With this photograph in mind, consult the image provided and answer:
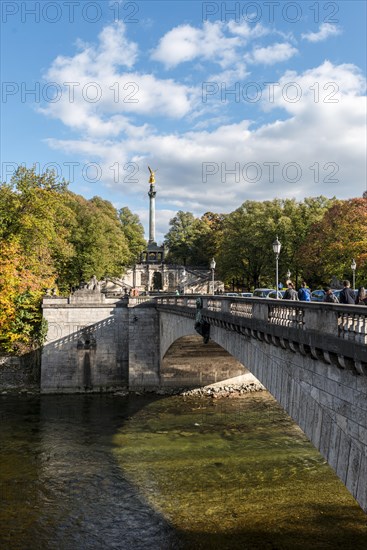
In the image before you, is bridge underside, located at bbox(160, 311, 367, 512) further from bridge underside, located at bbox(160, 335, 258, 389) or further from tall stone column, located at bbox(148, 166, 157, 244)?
tall stone column, located at bbox(148, 166, 157, 244)

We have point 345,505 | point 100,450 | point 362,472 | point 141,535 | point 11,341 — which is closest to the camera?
point 362,472

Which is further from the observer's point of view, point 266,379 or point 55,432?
point 55,432

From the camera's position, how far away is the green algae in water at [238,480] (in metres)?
13.8

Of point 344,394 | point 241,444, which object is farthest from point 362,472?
point 241,444

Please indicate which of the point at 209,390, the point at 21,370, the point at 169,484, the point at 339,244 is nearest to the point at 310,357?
the point at 169,484

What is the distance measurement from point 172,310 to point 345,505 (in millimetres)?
15304

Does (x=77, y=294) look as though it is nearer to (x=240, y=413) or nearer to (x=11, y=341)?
(x=11, y=341)

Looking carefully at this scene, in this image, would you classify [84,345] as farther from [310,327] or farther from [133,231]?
[133,231]

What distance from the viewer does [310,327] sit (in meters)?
9.80

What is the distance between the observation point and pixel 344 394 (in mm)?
8609

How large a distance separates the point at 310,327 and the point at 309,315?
0.24m

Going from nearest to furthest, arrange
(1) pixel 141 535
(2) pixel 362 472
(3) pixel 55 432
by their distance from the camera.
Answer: (2) pixel 362 472 < (1) pixel 141 535 < (3) pixel 55 432

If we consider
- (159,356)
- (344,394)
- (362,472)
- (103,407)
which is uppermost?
(344,394)

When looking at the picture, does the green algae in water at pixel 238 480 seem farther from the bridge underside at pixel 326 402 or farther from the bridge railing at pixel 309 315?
the bridge railing at pixel 309 315
